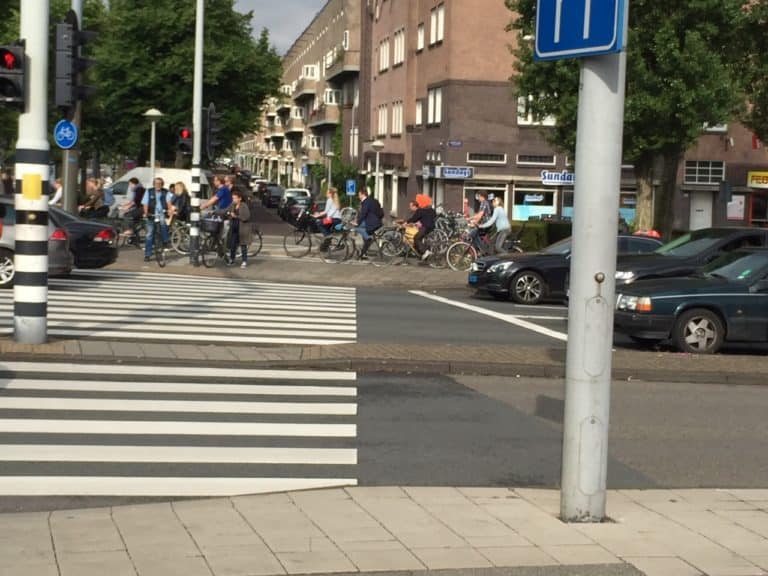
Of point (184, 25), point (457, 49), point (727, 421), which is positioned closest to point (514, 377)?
point (727, 421)

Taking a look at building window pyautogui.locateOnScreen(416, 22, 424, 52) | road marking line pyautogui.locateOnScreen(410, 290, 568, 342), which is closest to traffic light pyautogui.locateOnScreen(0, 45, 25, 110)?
road marking line pyautogui.locateOnScreen(410, 290, 568, 342)

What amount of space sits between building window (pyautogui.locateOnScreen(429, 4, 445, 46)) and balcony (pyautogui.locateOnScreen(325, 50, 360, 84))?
2598 cm

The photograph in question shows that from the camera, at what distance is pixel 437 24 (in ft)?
179

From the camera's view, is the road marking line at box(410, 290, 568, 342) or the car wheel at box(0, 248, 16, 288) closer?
the road marking line at box(410, 290, 568, 342)

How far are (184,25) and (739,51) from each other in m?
32.0

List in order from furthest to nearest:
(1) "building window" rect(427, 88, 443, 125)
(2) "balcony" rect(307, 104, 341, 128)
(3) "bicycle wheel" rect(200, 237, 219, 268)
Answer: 1. (2) "balcony" rect(307, 104, 341, 128)
2. (1) "building window" rect(427, 88, 443, 125)
3. (3) "bicycle wheel" rect(200, 237, 219, 268)

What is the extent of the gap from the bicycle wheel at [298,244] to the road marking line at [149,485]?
79.8ft

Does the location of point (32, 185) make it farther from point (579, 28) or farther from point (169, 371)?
point (579, 28)

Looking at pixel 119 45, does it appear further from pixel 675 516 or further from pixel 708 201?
pixel 675 516

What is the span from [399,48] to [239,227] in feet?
119

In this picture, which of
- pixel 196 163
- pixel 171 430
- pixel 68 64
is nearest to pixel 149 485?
pixel 171 430

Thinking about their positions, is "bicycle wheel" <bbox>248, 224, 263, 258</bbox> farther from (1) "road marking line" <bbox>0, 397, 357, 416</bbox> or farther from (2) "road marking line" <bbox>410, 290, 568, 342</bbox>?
(1) "road marking line" <bbox>0, 397, 357, 416</bbox>

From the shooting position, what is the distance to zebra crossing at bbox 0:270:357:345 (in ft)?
51.6

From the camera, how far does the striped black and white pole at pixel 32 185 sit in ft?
43.7
